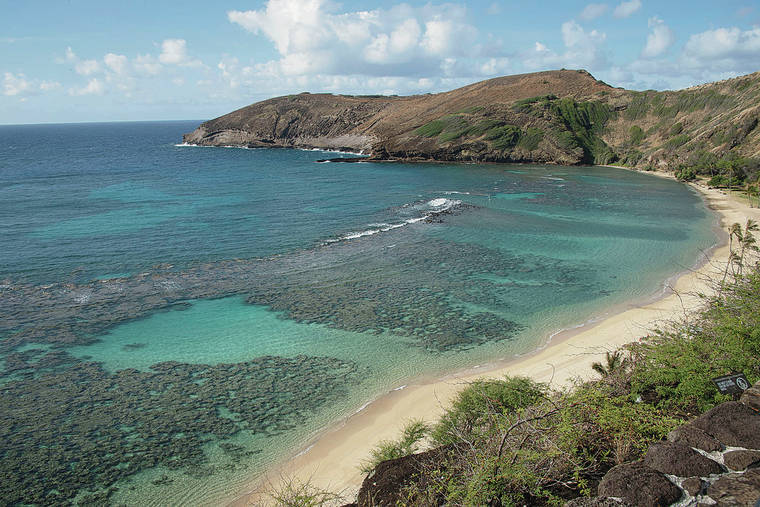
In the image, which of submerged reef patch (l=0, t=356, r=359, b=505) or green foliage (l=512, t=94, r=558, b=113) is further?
green foliage (l=512, t=94, r=558, b=113)

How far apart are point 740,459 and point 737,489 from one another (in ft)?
3.74

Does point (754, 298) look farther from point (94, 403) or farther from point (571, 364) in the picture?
point (94, 403)

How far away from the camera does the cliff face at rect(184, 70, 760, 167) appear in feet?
266

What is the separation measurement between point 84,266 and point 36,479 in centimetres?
2150

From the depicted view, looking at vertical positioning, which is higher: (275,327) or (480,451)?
(480,451)

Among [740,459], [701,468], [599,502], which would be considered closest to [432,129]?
[740,459]

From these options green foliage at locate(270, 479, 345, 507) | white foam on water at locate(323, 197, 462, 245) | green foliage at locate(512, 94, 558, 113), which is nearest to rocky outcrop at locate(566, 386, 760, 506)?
green foliage at locate(270, 479, 345, 507)

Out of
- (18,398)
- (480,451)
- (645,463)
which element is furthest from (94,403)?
(645,463)

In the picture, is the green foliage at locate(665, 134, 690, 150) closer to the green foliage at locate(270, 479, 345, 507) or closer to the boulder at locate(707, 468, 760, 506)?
the boulder at locate(707, 468, 760, 506)

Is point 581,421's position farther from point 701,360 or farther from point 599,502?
point 701,360

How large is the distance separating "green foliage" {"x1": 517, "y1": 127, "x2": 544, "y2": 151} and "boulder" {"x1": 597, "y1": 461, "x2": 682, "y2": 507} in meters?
91.7

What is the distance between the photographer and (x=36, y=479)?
13.7 metres

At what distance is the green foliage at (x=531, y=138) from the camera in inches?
3696

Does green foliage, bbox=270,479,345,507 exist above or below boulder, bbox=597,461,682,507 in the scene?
below
